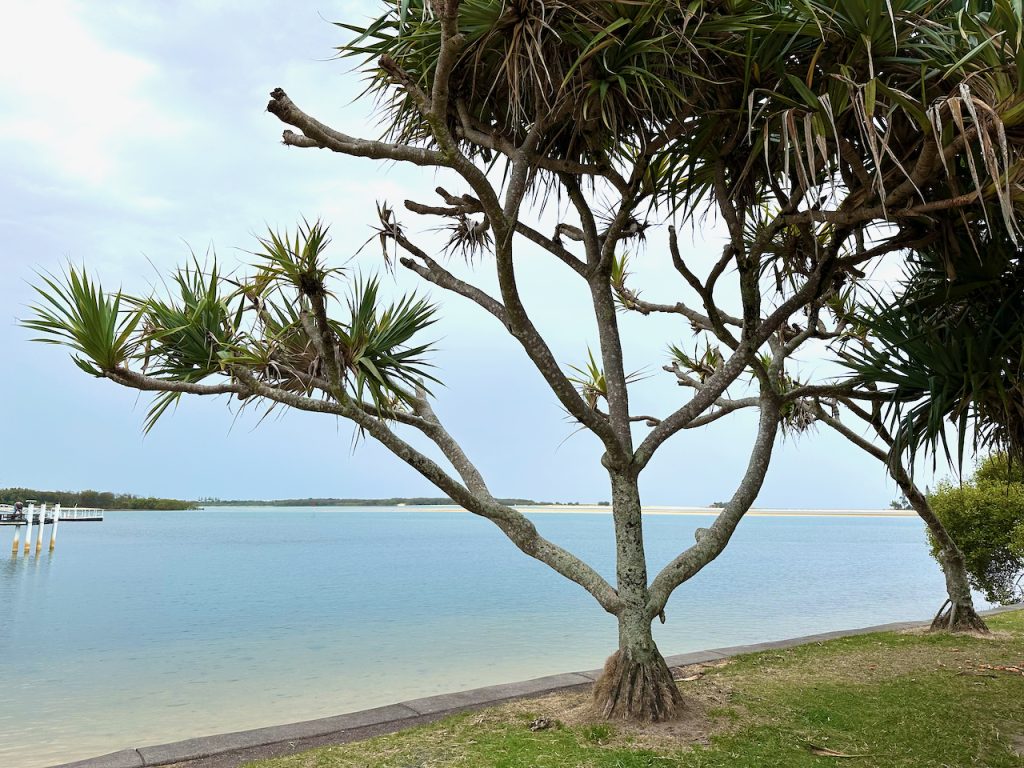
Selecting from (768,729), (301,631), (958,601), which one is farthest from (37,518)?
(768,729)

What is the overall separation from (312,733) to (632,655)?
2095 millimetres

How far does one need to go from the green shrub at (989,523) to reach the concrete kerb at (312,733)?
692 centimetres

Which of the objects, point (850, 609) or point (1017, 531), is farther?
point (850, 609)

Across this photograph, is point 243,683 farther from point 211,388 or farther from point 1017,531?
point 1017,531

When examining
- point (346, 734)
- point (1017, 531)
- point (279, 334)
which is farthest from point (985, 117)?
point (1017, 531)

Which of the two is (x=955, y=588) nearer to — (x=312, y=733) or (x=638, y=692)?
(x=638, y=692)

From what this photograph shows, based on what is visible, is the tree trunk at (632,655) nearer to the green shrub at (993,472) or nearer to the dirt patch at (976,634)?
the dirt patch at (976,634)

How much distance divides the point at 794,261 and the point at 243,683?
24.5 feet

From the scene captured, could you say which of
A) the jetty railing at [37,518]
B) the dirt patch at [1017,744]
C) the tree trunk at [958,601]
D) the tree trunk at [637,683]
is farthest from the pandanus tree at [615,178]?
the jetty railing at [37,518]

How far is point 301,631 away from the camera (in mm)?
12398

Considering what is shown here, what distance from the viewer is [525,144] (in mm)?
4371

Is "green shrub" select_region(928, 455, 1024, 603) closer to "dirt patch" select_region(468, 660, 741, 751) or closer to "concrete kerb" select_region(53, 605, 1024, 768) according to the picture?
"dirt patch" select_region(468, 660, 741, 751)

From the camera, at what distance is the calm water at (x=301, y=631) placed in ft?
23.4

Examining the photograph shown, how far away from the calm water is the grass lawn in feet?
9.59
